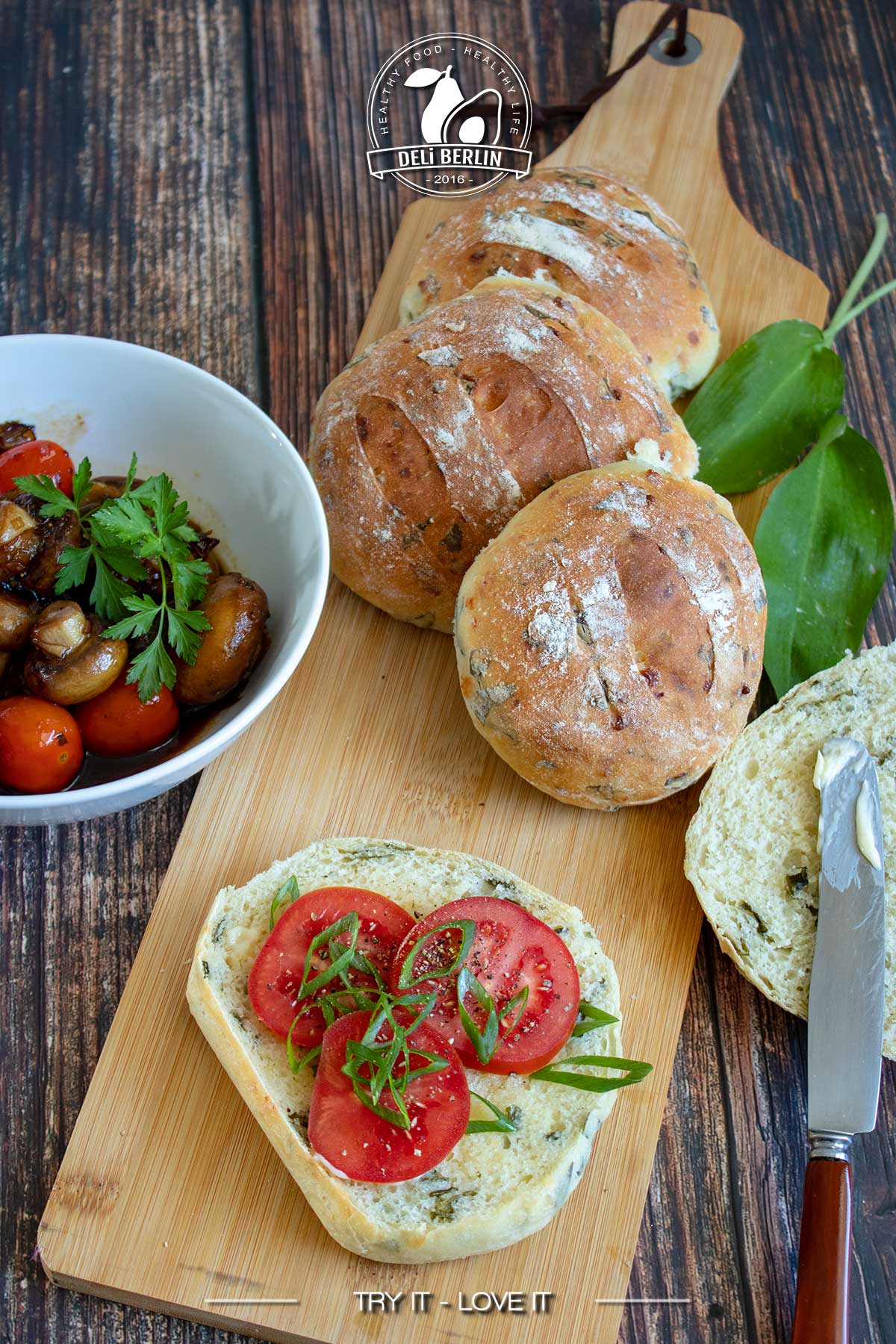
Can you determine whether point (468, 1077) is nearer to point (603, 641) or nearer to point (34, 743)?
point (603, 641)

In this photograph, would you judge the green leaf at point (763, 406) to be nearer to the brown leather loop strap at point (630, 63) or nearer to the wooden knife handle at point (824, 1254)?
the brown leather loop strap at point (630, 63)

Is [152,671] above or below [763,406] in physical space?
below

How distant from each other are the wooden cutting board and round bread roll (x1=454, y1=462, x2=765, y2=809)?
204 mm

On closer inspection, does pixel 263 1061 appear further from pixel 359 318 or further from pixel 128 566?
pixel 359 318

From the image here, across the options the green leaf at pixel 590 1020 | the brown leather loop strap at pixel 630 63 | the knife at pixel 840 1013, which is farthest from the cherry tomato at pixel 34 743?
the brown leather loop strap at pixel 630 63

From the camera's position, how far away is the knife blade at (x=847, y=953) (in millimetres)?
2383

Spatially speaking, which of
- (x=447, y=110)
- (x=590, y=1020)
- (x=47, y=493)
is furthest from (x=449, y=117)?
(x=590, y=1020)

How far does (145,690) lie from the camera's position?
2254 mm

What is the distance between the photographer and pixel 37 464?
93.4 inches

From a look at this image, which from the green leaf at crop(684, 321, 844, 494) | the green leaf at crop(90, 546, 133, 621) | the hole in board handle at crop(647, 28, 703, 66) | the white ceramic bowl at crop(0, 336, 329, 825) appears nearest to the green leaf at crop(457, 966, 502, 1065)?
the white ceramic bowl at crop(0, 336, 329, 825)

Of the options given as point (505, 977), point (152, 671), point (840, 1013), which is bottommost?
point (840, 1013)

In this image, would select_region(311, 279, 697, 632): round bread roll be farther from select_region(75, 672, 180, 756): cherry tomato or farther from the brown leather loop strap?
the brown leather loop strap

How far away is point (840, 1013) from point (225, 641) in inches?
59.4

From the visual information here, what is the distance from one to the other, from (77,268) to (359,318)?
2.68 feet
